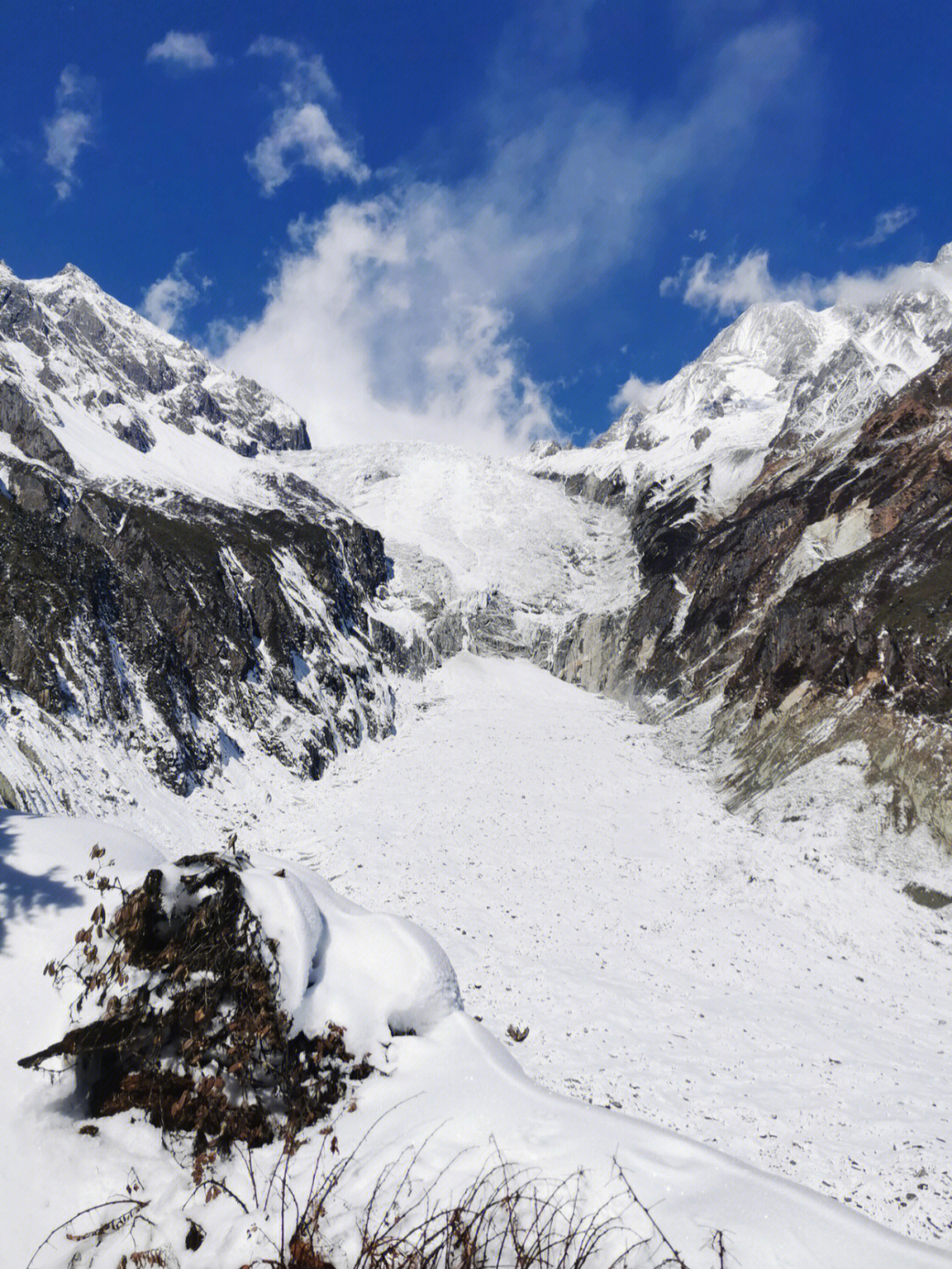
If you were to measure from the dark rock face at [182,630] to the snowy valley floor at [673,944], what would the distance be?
155 inches

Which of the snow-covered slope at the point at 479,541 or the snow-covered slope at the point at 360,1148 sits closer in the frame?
the snow-covered slope at the point at 360,1148

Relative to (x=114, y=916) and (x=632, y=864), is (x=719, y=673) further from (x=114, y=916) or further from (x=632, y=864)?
(x=114, y=916)

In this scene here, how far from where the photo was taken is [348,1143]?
4383 millimetres

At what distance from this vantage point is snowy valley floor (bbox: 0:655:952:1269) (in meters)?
9.72

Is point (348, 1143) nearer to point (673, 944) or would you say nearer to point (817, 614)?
point (673, 944)

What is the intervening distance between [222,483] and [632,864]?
7737cm

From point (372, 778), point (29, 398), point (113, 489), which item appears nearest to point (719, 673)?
point (372, 778)

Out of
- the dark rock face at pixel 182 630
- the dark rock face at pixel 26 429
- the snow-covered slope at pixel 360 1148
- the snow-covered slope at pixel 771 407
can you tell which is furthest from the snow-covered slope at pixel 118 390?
the snow-covered slope at pixel 771 407

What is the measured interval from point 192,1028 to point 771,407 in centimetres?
17094

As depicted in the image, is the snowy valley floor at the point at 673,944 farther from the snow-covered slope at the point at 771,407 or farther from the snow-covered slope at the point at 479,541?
the snow-covered slope at the point at 771,407

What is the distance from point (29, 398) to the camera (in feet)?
181

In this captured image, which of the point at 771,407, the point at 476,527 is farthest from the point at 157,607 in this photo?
the point at 771,407

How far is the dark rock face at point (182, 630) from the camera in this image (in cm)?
2705

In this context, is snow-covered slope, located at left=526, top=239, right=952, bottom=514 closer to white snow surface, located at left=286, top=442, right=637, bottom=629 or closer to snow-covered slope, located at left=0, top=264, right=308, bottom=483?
white snow surface, located at left=286, top=442, right=637, bottom=629
